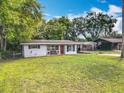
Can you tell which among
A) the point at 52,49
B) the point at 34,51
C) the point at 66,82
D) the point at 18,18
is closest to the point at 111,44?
the point at 52,49

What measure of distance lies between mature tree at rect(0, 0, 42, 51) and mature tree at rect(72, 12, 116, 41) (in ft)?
136

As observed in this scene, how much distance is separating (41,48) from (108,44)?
89.5ft

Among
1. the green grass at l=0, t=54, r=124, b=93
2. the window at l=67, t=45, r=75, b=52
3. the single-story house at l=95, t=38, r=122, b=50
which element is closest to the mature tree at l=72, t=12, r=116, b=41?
the single-story house at l=95, t=38, r=122, b=50

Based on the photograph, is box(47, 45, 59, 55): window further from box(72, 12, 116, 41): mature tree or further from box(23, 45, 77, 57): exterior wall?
box(72, 12, 116, 41): mature tree

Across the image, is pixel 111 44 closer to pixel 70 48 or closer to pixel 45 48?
pixel 70 48

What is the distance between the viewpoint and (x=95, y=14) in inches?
3095

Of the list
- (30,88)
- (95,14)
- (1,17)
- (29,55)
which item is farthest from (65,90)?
(95,14)

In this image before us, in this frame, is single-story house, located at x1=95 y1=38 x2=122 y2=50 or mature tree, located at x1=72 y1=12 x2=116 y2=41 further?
mature tree, located at x1=72 y1=12 x2=116 y2=41

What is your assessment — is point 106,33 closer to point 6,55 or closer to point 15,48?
point 15,48

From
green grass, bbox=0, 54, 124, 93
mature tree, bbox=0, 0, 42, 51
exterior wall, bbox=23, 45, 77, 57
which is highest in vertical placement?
mature tree, bbox=0, 0, 42, 51

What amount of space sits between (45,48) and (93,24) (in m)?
45.3

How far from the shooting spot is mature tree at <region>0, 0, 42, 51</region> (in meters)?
29.1

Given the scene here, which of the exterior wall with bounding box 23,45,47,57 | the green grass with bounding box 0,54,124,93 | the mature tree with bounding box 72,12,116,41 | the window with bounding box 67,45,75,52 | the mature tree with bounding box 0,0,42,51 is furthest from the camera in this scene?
the mature tree with bounding box 72,12,116,41

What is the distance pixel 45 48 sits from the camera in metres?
37.2
